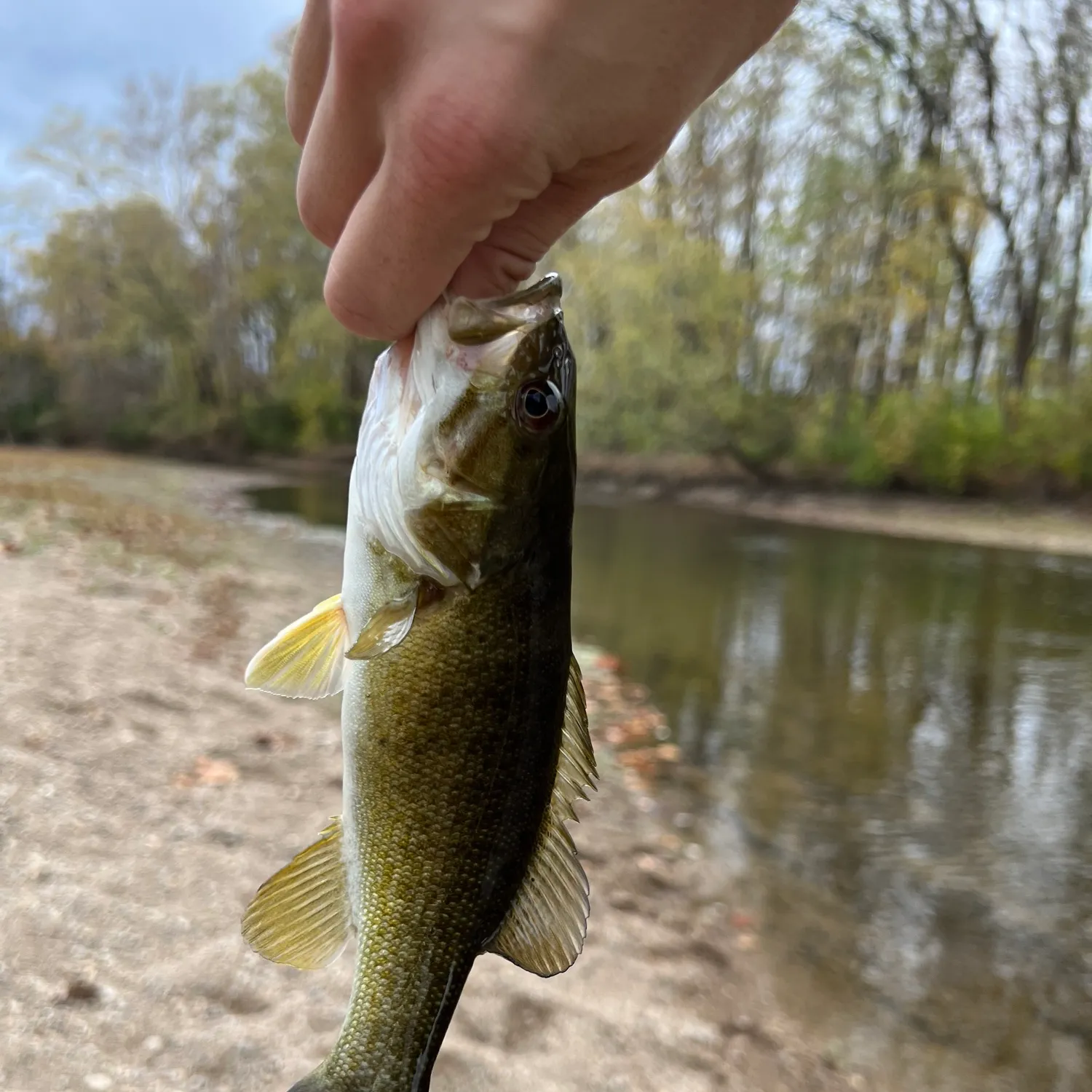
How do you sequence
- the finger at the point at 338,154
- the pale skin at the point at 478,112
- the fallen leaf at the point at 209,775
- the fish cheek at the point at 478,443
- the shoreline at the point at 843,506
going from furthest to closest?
1. the shoreline at the point at 843,506
2. the fallen leaf at the point at 209,775
3. the fish cheek at the point at 478,443
4. the finger at the point at 338,154
5. the pale skin at the point at 478,112

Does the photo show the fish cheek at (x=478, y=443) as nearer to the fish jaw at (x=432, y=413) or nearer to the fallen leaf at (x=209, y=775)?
the fish jaw at (x=432, y=413)

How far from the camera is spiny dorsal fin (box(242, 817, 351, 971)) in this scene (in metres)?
1.65

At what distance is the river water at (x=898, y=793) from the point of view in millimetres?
3828

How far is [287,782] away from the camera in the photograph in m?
4.66

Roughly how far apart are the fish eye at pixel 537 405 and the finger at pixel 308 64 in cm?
55

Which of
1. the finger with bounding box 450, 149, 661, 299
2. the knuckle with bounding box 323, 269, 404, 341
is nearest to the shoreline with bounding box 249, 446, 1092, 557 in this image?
the finger with bounding box 450, 149, 661, 299

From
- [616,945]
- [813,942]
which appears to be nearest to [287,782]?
[616,945]

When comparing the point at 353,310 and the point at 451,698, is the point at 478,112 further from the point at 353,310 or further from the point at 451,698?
the point at 451,698

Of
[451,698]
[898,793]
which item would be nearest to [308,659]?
[451,698]

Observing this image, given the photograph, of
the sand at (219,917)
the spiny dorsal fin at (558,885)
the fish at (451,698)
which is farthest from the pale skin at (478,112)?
the sand at (219,917)

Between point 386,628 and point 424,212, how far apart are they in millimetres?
733

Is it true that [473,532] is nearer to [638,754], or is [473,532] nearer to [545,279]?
[545,279]

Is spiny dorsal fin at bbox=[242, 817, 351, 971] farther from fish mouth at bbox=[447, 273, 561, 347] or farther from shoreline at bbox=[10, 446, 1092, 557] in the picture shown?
shoreline at bbox=[10, 446, 1092, 557]

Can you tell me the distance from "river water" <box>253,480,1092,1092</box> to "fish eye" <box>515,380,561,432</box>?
313 cm
